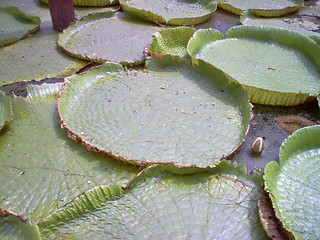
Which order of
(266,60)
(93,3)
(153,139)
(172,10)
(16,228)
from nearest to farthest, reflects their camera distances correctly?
1. (16,228)
2. (153,139)
3. (266,60)
4. (172,10)
5. (93,3)

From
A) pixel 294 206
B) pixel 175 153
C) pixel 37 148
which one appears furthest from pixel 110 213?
pixel 294 206

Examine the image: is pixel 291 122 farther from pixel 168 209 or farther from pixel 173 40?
pixel 173 40

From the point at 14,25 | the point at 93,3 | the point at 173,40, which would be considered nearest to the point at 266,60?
the point at 173,40

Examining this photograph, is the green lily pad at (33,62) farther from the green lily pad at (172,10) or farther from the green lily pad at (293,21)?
the green lily pad at (293,21)

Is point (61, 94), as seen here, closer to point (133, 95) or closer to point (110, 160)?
point (133, 95)

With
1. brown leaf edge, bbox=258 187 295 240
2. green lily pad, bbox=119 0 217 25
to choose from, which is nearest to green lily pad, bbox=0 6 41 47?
green lily pad, bbox=119 0 217 25

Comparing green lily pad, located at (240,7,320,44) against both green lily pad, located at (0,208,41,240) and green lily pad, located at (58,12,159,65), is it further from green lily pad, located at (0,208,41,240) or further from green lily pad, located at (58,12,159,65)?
green lily pad, located at (0,208,41,240)
